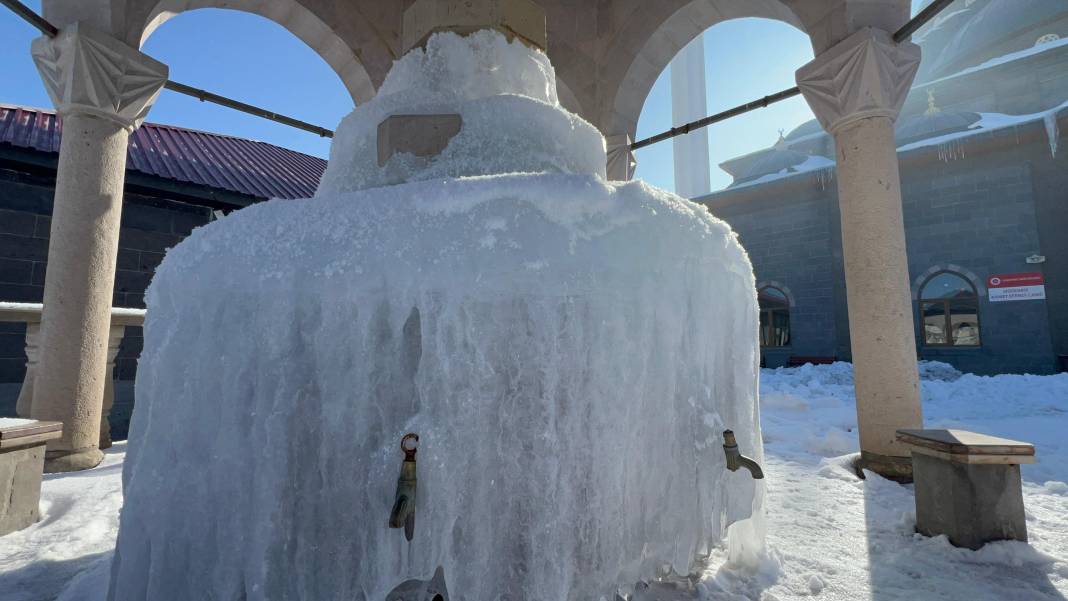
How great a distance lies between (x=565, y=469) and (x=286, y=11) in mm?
5342

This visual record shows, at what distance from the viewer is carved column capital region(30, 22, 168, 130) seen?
13.0 feet

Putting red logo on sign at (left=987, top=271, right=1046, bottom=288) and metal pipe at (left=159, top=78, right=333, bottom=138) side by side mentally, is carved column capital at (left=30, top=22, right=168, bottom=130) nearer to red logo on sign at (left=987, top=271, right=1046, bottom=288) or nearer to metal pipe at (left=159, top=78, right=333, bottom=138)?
metal pipe at (left=159, top=78, right=333, bottom=138)

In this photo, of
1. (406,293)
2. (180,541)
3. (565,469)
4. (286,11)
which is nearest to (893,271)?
(565,469)

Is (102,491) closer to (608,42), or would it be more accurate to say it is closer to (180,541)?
(180,541)

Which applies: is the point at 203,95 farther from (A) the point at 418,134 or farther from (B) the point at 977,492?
(B) the point at 977,492

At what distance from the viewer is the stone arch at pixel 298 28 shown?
14.5 feet

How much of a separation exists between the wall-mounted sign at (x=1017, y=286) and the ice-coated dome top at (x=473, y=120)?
1418 cm

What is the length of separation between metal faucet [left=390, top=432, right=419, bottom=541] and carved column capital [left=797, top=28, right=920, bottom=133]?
4.47 meters

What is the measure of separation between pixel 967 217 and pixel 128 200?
1786 centimetres

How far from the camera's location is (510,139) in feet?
7.31

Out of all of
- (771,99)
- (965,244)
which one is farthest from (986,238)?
(771,99)

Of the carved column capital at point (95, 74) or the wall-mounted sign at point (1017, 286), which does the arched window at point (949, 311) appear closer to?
the wall-mounted sign at point (1017, 286)

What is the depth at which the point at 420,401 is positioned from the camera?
1.49 m

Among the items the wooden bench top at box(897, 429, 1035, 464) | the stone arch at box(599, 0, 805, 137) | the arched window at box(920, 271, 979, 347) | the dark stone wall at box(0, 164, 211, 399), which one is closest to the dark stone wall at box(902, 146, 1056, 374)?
the arched window at box(920, 271, 979, 347)
